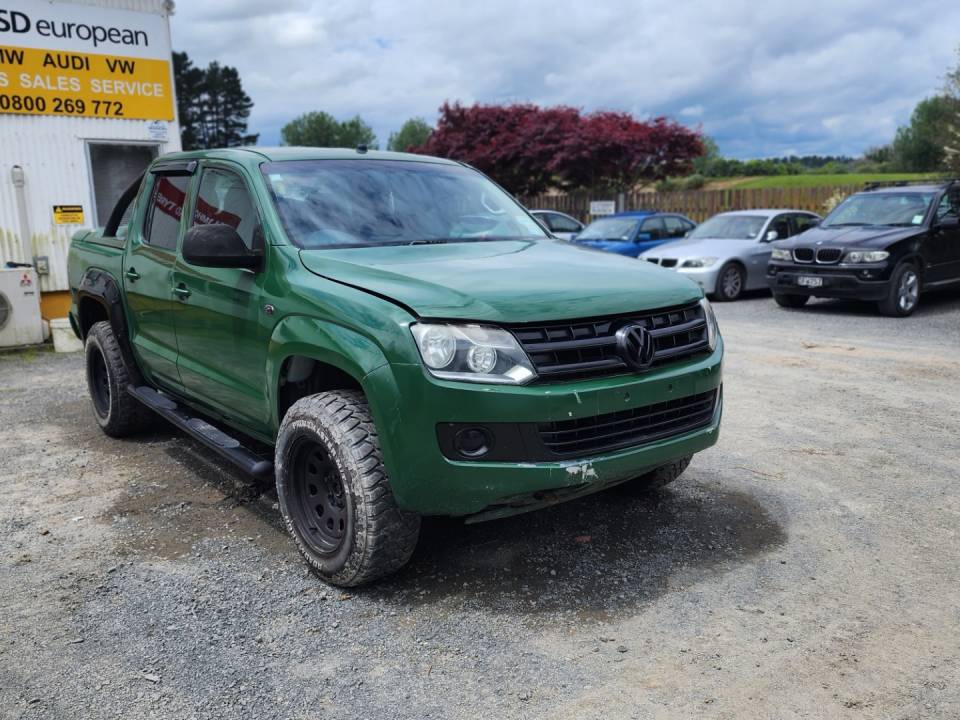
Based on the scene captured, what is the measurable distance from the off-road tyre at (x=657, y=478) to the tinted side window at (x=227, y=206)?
239 centimetres

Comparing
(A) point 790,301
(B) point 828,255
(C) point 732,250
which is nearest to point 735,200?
(C) point 732,250

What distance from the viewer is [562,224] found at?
1984 cm

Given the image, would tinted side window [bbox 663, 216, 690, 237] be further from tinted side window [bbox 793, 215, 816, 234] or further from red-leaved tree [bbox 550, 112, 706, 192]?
red-leaved tree [bbox 550, 112, 706, 192]

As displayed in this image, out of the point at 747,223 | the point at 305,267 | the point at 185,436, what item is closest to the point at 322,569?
the point at 305,267

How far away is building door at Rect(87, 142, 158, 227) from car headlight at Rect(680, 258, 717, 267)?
861cm

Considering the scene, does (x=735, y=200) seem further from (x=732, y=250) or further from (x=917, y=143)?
(x=917, y=143)

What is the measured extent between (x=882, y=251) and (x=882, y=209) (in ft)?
4.90

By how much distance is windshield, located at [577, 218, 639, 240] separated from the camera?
1653 cm

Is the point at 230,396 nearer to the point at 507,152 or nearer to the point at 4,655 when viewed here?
the point at 4,655

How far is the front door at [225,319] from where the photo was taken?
4.01m

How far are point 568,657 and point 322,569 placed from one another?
3.84 feet

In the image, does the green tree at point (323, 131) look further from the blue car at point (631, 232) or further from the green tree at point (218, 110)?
the blue car at point (631, 232)

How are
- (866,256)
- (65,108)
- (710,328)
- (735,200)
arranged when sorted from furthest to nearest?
1. (735,200)
2. (866,256)
3. (65,108)
4. (710,328)

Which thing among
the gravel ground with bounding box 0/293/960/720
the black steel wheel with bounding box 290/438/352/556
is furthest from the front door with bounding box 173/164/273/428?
the gravel ground with bounding box 0/293/960/720
